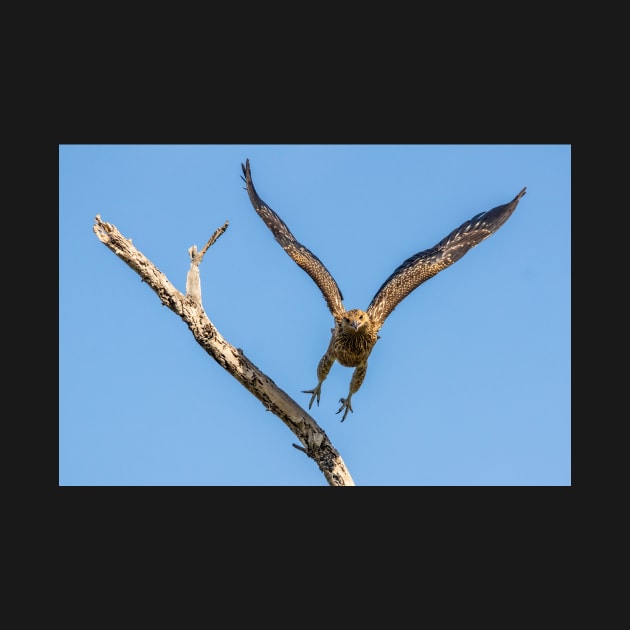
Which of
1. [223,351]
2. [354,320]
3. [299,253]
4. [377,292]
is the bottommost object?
[223,351]

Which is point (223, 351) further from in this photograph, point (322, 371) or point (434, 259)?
→ point (434, 259)

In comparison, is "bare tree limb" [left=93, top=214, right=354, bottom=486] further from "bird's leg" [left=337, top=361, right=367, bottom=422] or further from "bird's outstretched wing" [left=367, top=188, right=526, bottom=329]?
Answer: "bird's outstretched wing" [left=367, top=188, right=526, bottom=329]

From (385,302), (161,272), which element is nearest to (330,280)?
(385,302)

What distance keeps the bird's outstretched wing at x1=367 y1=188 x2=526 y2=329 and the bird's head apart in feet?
1.45

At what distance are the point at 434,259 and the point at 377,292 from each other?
114 cm

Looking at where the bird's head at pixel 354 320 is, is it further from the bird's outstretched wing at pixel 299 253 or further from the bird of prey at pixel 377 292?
the bird's outstretched wing at pixel 299 253

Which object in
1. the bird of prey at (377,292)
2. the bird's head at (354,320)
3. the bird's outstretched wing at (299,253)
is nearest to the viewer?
the bird's head at (354,320)

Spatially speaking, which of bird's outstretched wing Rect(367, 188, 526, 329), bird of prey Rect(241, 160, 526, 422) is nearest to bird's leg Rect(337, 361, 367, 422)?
bird of prey Rect(241, 160, 526, 422)

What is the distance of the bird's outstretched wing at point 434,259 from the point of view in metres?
10.3

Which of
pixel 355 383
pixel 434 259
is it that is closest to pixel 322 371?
pixel 355 383

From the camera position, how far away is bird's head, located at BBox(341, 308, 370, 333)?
9.40 meters

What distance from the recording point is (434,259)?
10.9 metres

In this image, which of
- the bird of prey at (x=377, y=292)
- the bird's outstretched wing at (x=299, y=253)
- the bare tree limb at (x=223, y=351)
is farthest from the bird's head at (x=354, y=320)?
the bare tree limb at (x=223, y=351)

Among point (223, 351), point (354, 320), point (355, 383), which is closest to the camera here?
point (223, 351)
